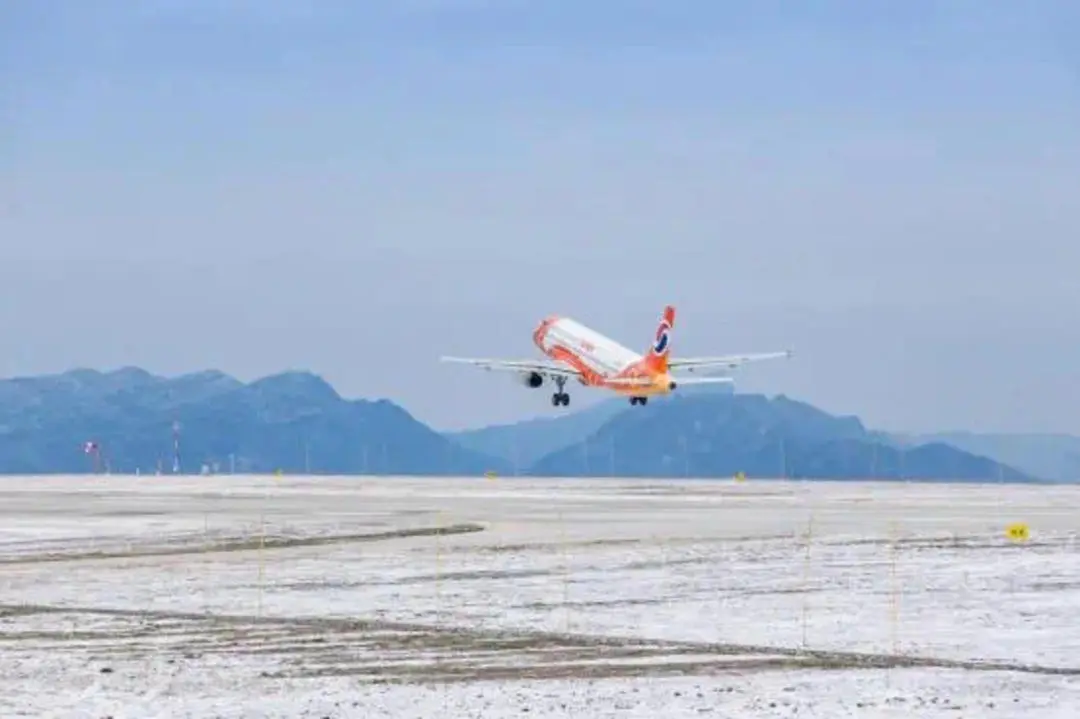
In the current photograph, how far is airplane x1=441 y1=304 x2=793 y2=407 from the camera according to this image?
176 meters

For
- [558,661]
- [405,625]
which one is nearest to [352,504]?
[405,625]

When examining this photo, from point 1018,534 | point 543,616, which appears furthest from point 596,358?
point 543,616

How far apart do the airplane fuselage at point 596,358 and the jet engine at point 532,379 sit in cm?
554

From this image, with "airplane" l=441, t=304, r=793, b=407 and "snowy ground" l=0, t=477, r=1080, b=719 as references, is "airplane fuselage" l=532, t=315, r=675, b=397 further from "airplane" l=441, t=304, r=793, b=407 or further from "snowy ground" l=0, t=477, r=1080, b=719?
"snowy ground" l=0, t=477, r=1080, b=719

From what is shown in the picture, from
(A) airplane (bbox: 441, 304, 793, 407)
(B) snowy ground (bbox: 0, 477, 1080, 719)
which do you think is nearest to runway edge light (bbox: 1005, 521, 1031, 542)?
(B) snowy ground (bbox: 0, 477, 1080, 719)

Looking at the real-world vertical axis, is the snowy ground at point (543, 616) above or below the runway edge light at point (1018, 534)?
below

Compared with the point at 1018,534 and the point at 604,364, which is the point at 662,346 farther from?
the point at 1018,534

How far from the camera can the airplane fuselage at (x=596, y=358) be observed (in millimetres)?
175375

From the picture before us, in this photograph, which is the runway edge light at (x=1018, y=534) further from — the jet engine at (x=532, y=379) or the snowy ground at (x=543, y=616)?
the jet engine at (x=532, y=379)

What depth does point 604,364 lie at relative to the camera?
18400 centimetres

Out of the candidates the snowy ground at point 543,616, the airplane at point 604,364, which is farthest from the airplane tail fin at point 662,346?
the snowy ground at point 543,616

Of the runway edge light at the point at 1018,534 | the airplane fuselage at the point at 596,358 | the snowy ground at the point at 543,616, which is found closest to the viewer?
the snowy ground at the point at 543,616

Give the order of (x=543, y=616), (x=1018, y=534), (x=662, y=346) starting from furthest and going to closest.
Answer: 1. (x=662, y=346)
2. (x=1018, y=534)
3. (x=543, y=616)

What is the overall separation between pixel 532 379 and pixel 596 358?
22.0 feet
